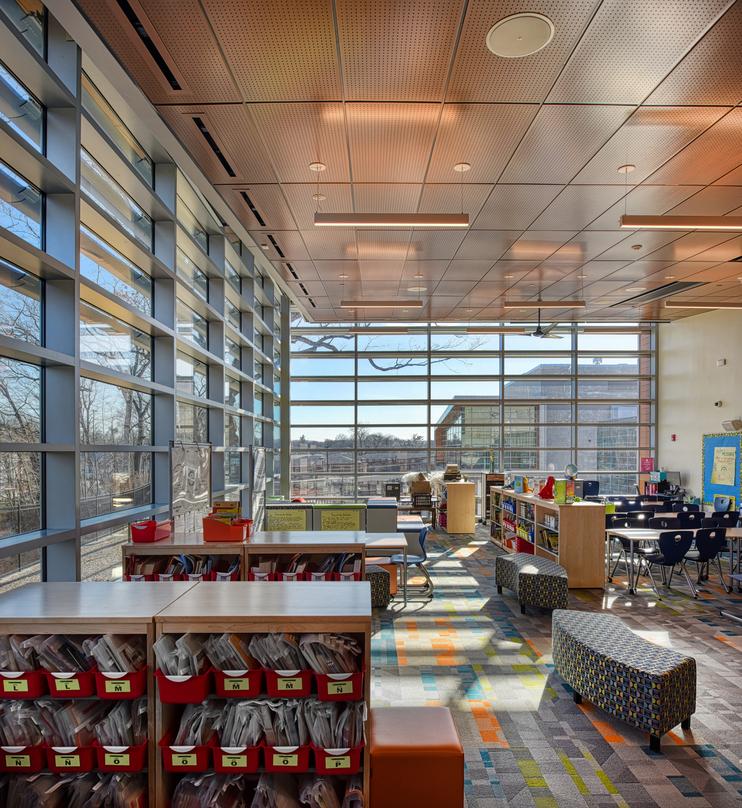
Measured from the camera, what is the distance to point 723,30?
3373 millimetres

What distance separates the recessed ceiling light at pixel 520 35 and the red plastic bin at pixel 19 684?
3885 mm

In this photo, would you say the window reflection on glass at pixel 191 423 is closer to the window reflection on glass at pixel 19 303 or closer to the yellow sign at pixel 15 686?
the window reflection on glass at pixel 19 303

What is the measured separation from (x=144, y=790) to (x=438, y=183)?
196 inches

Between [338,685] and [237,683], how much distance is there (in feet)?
1.33

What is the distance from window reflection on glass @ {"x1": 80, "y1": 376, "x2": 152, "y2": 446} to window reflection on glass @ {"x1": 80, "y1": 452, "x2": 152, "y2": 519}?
0.44 feet

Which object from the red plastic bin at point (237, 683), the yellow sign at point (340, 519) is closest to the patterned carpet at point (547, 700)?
the yellow sign at point (340, 519)

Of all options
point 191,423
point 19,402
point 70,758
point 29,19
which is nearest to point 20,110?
point 29,19

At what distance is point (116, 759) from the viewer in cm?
234

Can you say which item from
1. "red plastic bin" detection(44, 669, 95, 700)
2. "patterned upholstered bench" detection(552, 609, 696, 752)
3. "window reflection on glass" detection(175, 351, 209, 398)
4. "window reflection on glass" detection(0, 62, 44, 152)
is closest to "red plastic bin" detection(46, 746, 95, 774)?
"red plastic bin" detection(44, 669, 95, 700)

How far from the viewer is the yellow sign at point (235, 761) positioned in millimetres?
2346

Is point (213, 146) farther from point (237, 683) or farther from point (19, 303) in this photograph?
point (237, 683)

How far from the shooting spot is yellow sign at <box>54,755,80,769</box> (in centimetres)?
234

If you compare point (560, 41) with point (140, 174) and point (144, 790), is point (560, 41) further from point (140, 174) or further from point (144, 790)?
point (144, 790)

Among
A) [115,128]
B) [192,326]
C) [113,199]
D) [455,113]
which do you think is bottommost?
[192,326]
